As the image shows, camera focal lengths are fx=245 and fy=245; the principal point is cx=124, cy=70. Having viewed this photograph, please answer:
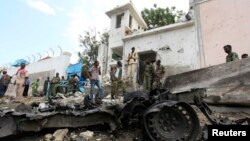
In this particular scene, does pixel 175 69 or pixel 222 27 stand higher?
pixel 222 27

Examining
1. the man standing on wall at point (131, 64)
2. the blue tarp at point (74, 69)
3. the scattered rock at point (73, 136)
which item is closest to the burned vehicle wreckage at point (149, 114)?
the scattered rock at point (73, 136)

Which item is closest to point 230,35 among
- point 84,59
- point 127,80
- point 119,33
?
point 127,80

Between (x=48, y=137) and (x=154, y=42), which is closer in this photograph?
(x=48, y=137)

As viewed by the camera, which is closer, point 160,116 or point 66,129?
point 160,116

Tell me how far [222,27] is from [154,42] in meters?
4.19

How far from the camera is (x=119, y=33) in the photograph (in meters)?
17.2

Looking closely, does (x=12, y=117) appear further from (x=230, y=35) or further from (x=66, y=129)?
(x=230, y=35)

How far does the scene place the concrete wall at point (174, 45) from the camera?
12633mm

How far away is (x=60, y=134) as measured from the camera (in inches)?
152

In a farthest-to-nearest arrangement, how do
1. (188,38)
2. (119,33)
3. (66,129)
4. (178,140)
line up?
(119,33) < (188,38) < (66,129) < (178,140)

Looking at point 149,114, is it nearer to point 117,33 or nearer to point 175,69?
point 175,69

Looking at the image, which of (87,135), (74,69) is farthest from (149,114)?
(74,69)

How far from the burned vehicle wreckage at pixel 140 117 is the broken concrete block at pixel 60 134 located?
0.10m

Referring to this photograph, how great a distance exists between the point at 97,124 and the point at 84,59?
24281 millimetres
